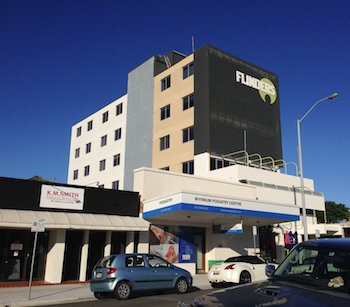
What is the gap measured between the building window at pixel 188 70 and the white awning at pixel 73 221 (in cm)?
1952

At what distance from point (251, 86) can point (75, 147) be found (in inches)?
1127

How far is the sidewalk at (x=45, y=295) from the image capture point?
40.6 ft

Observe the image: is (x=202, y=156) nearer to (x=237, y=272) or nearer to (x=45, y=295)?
(x=237, y=272)

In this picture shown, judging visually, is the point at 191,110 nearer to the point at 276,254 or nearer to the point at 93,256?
the point at 276,254

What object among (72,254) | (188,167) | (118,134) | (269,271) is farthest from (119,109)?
(269,271)

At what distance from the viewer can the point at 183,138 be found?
35.1 metres

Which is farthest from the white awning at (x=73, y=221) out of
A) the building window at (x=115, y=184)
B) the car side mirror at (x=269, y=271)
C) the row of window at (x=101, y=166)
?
the row of window at (x=101, y=166)

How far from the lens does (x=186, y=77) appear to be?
36344mm

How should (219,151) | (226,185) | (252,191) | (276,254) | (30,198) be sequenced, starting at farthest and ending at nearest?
(219,151) < (276,254) < (252,191) < (226,185) < (30,198)

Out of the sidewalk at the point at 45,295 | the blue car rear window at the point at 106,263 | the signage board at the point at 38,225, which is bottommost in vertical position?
the sidewalk at the point at 45,295

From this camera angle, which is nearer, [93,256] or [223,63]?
[93,256]

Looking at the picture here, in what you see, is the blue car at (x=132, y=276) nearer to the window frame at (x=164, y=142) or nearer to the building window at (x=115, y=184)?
the window frame at (x=164, y=142)

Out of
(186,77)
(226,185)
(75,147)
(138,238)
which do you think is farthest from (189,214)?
(75,147)

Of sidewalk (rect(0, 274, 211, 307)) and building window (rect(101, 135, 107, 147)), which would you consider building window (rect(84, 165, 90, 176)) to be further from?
sidewalk (rect(0, 274, 211, 307))
